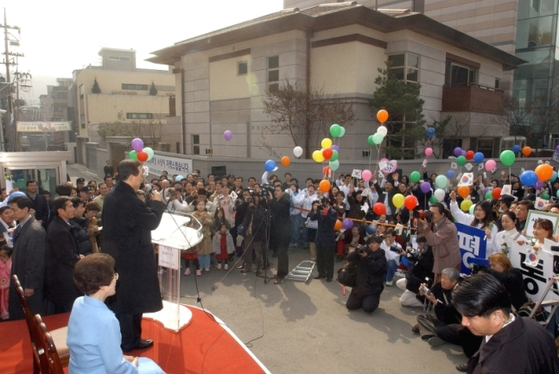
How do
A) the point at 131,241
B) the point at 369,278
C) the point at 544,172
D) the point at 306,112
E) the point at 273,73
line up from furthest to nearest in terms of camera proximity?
1. the point at 273,73
2. the point at 306,112
3. the point at 544,172
4. the point at 369,278
5. the point at 131,241

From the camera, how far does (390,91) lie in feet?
47.5

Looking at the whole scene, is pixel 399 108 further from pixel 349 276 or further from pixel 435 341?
pixel 435 341

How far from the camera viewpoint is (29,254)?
14.0ft

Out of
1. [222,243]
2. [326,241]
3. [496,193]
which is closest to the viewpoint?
[326,241]

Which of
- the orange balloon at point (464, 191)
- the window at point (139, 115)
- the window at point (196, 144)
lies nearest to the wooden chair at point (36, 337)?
the orange balloon at point (464, 191)

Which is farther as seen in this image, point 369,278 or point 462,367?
point 369,278

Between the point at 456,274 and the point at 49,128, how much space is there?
125 ft

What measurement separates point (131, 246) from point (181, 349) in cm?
139

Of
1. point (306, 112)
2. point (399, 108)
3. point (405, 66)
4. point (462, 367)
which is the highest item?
point (405, 66)

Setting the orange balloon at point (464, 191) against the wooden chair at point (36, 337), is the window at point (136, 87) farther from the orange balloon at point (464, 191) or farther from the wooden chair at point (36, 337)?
the wooden chair at point (36, 337)

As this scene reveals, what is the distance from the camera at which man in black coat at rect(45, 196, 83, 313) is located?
14.2 feet

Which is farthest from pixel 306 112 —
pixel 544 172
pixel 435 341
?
pixel 435 341

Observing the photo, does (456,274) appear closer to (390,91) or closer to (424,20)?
(390,91)

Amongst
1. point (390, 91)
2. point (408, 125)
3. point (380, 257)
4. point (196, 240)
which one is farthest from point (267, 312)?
point (408, 125)
